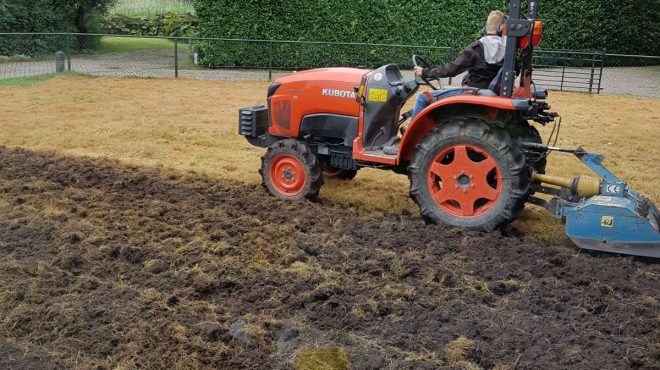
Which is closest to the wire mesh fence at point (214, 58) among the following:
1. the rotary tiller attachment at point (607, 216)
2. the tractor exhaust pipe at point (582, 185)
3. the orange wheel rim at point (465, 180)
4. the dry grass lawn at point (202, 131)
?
the dry grass lawn at point (202, 131)

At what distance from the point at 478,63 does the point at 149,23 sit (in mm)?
25020

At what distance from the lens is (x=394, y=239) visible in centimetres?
534

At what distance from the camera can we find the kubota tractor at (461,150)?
16.7ft

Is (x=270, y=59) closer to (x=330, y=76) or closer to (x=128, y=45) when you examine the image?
(x=128, y=45)

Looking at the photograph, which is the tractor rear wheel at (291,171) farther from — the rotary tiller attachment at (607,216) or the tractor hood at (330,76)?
the rotary tiller attachment at (607,216)

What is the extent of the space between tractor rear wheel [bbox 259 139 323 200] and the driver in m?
1.07

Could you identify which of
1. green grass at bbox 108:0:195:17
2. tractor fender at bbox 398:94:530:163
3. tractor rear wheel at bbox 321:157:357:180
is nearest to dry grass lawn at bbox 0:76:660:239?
tractor rear wheel at bbox 321:157:357:180

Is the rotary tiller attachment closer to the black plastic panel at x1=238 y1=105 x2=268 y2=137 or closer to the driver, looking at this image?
the driver

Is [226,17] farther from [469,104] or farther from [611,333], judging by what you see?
[611,333]

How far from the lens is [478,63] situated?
18.8 ft

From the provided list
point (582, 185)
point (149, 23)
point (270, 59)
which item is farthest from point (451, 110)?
point (149, 23)

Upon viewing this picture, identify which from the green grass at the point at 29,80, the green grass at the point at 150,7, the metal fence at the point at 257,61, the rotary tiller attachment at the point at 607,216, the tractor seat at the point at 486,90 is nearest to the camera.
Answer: the rotary tiller attachment at the point at 607,216

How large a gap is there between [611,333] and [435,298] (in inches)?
39.0

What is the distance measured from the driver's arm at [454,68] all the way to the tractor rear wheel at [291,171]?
130cm
